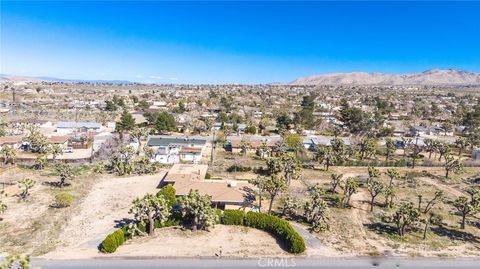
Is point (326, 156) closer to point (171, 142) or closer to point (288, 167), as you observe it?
point (288, 167)

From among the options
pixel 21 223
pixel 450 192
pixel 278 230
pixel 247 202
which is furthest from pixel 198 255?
pixel 450 192

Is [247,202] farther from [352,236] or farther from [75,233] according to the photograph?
[75,233]

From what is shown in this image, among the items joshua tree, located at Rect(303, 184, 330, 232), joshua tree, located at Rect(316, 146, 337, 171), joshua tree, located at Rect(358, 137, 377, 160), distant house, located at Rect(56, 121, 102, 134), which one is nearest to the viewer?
joshua tree, located at Rect(303, 184, 330, 232)

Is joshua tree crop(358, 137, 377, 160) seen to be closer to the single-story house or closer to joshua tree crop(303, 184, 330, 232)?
joshua tree crop(303, 184, 330, 232)

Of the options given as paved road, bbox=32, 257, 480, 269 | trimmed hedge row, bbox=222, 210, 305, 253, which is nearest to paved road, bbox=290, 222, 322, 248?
trimmed hedge row, bbox=222, 210, 305, 253

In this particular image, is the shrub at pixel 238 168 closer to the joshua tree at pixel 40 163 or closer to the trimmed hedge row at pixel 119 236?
the trimmed hedge row at pixel 119 236

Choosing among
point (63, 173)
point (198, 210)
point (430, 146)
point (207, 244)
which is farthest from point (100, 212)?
point (430, 146)

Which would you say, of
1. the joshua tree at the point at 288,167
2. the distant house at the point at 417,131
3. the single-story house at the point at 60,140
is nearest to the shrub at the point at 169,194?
the joshua tree at the point at 288,167
